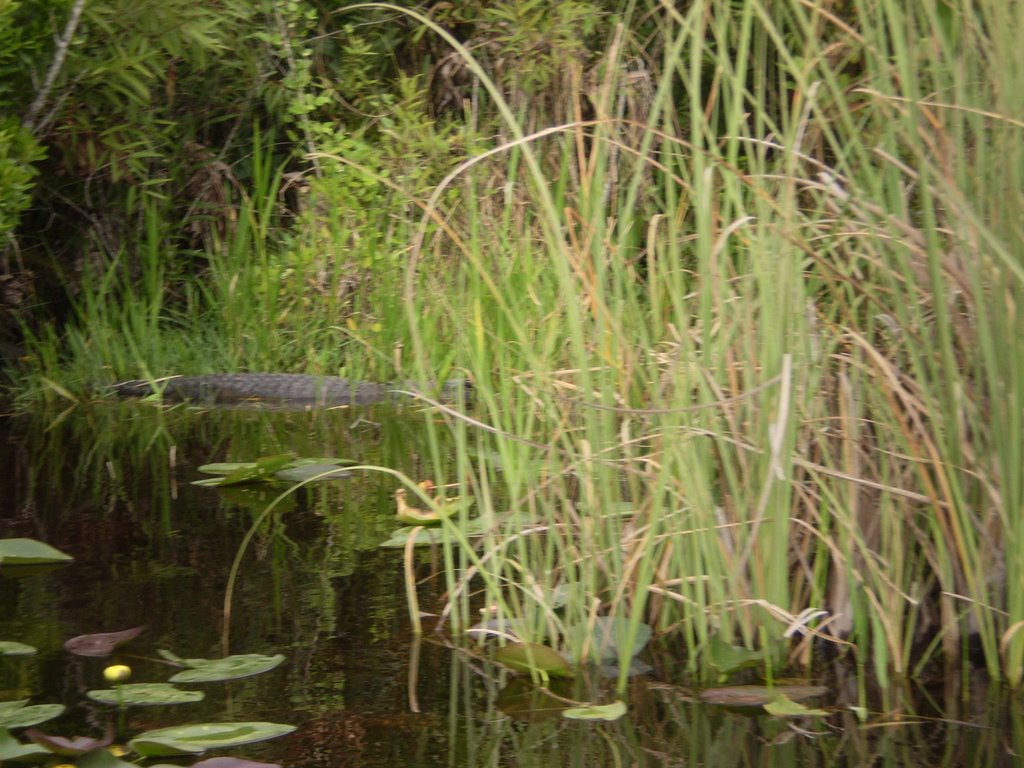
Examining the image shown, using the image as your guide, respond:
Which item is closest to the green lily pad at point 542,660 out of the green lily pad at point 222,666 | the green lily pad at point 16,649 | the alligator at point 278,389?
the green lily pad at point 222,666

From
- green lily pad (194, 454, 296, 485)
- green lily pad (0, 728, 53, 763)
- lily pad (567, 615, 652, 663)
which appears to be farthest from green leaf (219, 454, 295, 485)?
green lily pad (0, 728, 53, 763)

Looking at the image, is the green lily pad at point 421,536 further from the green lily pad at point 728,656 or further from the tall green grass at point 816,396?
the green lily pad at point 728,656

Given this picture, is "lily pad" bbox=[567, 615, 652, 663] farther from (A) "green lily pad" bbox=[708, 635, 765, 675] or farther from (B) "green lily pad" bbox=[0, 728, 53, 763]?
(B) "green lily pad" bbox=[0, 728, 53, 763]

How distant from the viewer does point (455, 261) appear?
184 inches

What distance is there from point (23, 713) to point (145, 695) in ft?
0.51

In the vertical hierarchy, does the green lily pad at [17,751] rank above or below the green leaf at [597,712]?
above

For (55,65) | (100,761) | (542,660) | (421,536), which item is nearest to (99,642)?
(100,761)

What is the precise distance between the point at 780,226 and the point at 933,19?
347mm

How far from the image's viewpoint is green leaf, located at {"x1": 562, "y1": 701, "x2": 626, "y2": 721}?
5.53 ft

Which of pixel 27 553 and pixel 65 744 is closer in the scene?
pixel 65 744

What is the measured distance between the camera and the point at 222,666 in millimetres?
1831

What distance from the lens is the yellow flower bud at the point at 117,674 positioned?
5.81 feet

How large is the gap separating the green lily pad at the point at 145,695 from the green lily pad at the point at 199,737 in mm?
105

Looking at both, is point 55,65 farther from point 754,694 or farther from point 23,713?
point 754,694
